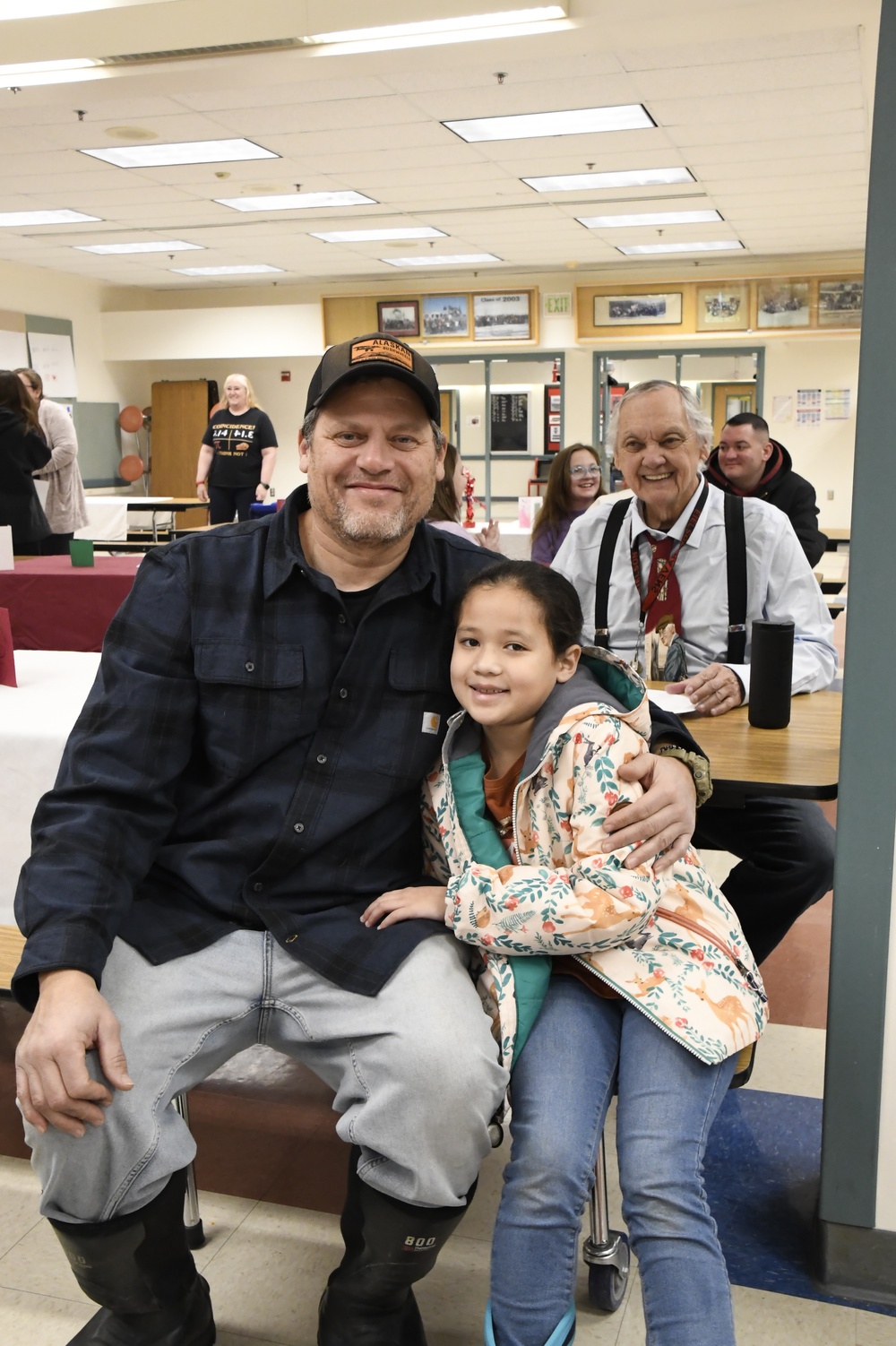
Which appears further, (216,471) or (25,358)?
(25,358)

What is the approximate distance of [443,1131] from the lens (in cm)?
137

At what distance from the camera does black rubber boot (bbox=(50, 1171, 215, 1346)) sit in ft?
4.50

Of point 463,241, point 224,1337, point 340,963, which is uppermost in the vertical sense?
point 463,241

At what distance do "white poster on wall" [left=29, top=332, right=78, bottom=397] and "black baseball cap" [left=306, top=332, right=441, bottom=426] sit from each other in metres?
11.4

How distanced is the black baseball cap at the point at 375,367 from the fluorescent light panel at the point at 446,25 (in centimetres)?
380

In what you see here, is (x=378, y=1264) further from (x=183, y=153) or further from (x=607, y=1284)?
(x=183, y=153)

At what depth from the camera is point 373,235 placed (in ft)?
31.5

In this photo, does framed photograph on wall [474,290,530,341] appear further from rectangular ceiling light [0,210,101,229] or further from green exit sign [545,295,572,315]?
rectangular ceiling light [0,210,101,229]

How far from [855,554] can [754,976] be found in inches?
22.9

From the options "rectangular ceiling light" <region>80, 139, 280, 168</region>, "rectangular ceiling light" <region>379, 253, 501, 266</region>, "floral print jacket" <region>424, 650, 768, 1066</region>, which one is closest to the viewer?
"floral print jacket" <region>424, 650, 768, 1066</region>

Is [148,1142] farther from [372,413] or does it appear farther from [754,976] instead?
[372,413]

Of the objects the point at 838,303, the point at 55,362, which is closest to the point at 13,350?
the point at 55,362

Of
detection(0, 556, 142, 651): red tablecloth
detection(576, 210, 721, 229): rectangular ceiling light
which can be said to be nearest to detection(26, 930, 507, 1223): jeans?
detection(0, 556, 142, 651): red tablecloth

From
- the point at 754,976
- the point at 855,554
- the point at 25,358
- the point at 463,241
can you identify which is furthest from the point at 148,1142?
the point at 25,358
